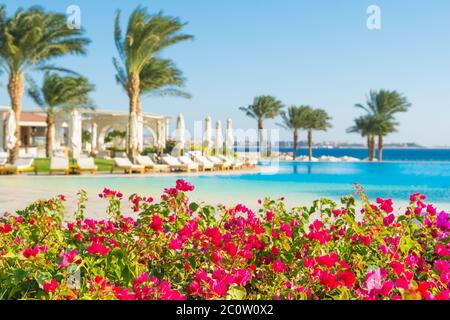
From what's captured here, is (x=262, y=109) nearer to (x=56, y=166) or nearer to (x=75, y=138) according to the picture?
(x=75, y=138)

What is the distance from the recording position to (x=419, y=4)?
34.6ft

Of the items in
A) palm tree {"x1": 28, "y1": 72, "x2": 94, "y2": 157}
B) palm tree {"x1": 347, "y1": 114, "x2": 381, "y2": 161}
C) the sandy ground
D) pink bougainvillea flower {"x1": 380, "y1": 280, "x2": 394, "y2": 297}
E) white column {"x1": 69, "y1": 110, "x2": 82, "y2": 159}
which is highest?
palm tree {"x1": 28, "y1": 72, "x2": 94, "y2": 157}

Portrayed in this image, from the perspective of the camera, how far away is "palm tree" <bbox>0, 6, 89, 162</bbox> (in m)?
19.6

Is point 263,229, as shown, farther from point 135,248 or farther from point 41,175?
point 41,175

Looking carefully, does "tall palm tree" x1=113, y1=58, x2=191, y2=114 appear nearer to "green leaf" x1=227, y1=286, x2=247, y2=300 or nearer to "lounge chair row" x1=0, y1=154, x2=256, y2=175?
"lounge chair row" x1=0, y1=154, x2=256, y2=175

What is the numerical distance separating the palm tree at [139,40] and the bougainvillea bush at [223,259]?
18093 millimetres

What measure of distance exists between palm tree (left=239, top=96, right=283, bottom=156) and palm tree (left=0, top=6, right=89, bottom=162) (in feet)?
73.8

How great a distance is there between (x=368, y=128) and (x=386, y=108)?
2099 mm

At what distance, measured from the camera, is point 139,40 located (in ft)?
70.5

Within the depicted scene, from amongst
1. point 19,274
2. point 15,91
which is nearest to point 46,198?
point 19,274

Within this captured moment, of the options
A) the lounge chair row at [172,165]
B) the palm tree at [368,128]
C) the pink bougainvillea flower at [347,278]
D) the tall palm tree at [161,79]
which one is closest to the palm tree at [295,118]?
the palm tree at [368,128]

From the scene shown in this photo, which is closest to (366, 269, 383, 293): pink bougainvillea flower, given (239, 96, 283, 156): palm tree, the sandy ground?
the sandy ground

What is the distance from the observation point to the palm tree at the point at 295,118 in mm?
43844
